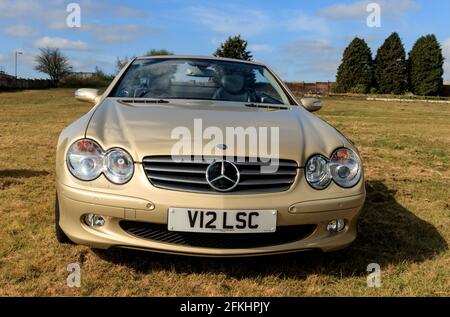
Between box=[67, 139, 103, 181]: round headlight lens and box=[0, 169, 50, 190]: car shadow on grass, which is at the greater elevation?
box=[67, 139, 103, 181]: round headlight lens

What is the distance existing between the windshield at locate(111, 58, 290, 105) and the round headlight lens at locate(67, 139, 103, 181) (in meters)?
1.06

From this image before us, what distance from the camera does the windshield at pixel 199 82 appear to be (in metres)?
4.02

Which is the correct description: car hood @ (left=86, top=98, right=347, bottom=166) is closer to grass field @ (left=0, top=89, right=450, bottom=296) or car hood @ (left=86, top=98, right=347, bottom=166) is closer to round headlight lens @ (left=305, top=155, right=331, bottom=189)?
round headlight lens @ (left=305, top=155, right=331, bottom=189)

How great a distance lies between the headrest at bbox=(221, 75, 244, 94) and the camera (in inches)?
166

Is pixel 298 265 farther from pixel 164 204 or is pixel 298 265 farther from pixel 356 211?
pixel 164 204

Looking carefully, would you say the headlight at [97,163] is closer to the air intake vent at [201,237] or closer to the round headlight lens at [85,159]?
the round headlight lens at [85,159]

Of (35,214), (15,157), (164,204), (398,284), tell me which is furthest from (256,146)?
(15,157)

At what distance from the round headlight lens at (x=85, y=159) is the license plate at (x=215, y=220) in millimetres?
497

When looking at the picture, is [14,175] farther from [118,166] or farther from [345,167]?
[345,167]

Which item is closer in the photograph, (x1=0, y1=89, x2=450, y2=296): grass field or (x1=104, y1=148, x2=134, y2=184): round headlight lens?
(x1=104, y1=148, x2=134, y2=184): round headlight lens

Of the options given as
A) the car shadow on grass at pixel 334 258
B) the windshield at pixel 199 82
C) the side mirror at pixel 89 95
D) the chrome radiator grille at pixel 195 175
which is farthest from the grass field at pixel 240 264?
the windshield at pixel 199 82

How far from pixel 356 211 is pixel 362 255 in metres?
0.68

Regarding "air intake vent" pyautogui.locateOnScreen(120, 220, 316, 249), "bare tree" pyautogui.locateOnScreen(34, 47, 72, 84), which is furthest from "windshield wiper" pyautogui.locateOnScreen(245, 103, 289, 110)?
"bare tree" pyautogui.locateOnScreen(34, 47, 72, 84)

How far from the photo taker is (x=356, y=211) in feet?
9.95
